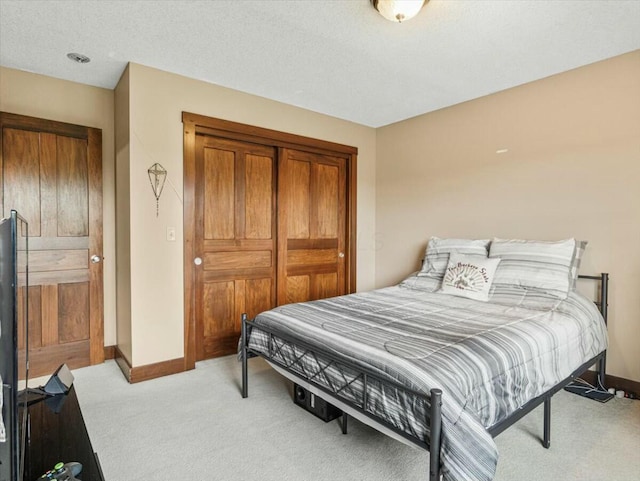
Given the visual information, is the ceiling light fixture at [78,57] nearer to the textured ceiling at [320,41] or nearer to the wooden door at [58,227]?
the textured ceiling at [320,41]

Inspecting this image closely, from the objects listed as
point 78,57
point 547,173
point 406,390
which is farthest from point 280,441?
point 78,57

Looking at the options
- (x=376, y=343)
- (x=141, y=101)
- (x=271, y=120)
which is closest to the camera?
(x=376, y=343)

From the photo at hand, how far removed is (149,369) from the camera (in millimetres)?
2855

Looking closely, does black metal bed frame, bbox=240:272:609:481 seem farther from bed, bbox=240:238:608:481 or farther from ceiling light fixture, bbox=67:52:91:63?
ceiling light fixture, bbox=67:52:91:63

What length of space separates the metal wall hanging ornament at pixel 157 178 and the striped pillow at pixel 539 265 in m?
2.78

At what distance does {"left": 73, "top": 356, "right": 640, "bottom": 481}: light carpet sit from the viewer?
69.7 inches

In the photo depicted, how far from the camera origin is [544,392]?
1868 mm

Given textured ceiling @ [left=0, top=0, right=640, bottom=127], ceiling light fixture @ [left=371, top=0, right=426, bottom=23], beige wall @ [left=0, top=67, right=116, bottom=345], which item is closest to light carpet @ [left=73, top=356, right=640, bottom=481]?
beige wall @ [left=0, top=67, right=116, bottom=345]

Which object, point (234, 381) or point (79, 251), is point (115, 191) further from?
point (234, 381)

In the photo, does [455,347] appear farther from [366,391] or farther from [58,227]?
[58,227]

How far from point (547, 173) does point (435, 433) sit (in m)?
2.58

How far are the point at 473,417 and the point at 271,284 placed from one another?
2.64 m

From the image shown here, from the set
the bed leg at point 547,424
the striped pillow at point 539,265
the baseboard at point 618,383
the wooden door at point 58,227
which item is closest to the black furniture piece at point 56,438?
the wooden door at point 58,227

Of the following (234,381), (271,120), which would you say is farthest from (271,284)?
(271,120)
